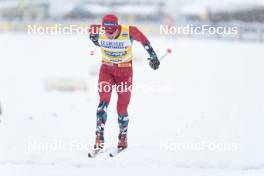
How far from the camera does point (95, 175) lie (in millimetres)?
5926

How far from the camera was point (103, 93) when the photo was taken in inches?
237

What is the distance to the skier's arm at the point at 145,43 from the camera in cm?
596

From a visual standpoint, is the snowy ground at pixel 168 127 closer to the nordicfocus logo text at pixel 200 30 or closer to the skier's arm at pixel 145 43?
the nordicfocus logo text at pixel 200 30

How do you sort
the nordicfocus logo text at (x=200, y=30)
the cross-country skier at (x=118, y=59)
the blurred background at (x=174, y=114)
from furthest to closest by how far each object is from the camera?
1. the nordicfocus logo text at (x=200, y=30)
2. the blurred background at (x=174, y=114)
3. the cross-country skier at (x=118, y=59)

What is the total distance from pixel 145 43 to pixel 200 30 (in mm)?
1018

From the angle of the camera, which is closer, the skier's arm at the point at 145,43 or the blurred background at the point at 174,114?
the skier's arm at the point at 145,43

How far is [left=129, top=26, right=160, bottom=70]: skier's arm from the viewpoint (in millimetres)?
5957

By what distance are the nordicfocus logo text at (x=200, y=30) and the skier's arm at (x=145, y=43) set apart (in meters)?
0.81

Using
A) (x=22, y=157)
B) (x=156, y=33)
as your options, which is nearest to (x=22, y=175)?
(x=22, y=157)

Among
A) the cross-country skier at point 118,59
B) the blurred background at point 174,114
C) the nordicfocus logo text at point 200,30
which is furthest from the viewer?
the nordicfocus logo text at point 200,30

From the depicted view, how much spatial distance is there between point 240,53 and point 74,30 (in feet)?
8.23

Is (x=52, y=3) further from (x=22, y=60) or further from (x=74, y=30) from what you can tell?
(x=22, y=60)

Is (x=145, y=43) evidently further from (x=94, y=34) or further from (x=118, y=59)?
(x=94, y=34)

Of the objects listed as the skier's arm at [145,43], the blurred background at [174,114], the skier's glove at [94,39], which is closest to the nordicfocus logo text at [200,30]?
the blurred background at [174,114]
